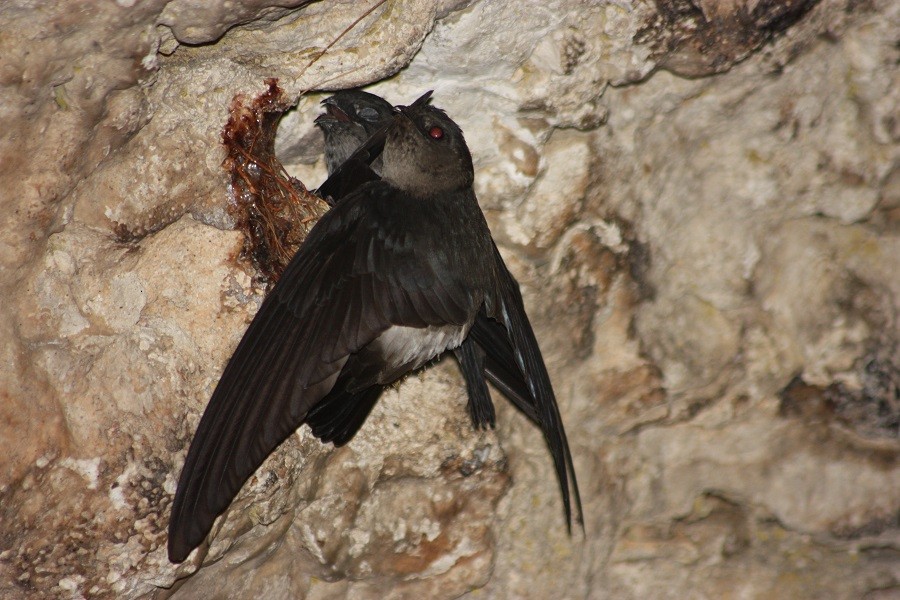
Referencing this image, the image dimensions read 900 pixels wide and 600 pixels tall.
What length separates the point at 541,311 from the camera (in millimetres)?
2648

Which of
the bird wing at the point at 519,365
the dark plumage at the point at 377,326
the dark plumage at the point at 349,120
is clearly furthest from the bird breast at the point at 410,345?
the dark plumage at the point at 349,120

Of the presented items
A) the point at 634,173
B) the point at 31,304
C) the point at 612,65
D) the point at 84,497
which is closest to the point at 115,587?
the point at 84,497

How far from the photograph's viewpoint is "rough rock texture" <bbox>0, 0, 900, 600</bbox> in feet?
6.52

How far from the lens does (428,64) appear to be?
2.57m

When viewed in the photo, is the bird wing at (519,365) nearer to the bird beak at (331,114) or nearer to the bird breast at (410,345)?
the bird breast at (410,345)

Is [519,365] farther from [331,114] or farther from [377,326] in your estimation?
[331,114]

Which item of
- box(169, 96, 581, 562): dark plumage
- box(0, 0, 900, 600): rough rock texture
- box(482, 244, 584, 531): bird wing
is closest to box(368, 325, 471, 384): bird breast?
box(169, 96, 581, 562): dark plumage

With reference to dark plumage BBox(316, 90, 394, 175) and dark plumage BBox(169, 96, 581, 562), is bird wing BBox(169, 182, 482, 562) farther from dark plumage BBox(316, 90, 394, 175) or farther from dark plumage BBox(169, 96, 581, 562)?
dark plumage BBox(316, 90, 394, 175)

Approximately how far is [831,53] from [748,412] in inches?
37.2

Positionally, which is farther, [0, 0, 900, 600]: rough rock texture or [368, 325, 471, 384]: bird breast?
[368, 325, 471, 384]: bird breast

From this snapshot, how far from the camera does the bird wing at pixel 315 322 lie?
73.0 inches

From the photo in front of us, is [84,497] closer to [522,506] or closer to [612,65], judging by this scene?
[522,506]

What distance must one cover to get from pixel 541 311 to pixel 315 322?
A: 874mm

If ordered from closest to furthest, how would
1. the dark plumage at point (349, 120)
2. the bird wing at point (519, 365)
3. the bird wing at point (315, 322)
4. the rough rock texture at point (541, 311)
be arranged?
1. the bird wing at point (315, 322)
2. the rough rock texture at point (541, 311)
3. the bird wing at point (519, 365)
4. the dark plumage at point (349, 120)
